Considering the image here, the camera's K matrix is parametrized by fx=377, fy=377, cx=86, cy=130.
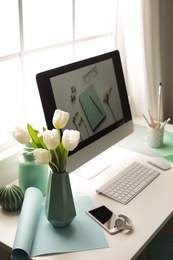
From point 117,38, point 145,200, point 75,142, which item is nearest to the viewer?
point 75,142

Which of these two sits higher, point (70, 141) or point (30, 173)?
point (70, 141)

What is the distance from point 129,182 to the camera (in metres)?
1.41

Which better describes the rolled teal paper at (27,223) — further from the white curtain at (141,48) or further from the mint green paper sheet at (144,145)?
the white curtain at (141,48)

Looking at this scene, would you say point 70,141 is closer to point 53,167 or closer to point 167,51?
point 53,167

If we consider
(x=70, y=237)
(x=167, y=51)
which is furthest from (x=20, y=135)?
(x=167, y=51)

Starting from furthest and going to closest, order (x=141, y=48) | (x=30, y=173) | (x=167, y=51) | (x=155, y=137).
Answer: (x=167, y=51) < (x=141, y=48) < (x=155, y=137) < (x=30, y=173)

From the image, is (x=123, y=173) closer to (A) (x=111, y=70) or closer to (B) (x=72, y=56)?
(A) (x=111, y=70)

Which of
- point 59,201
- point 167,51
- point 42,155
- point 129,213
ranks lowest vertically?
point 129,213

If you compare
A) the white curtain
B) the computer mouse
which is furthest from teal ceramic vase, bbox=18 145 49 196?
the white curtain

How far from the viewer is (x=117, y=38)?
201cm

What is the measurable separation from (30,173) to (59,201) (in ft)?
0.69

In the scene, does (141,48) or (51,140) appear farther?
(141,48)

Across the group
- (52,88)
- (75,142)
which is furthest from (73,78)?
(75,142)

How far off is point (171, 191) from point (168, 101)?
112cm
